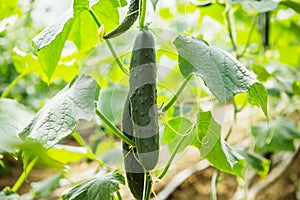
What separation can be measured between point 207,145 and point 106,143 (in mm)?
518

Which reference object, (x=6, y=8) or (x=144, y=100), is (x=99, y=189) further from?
(x=6, y=8)

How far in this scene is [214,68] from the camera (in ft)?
2.15

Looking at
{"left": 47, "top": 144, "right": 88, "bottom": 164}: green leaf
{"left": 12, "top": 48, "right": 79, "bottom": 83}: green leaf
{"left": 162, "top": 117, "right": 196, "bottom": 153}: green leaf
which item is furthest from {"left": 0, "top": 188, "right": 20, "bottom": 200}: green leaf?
{"left": 162, "top": 117, "right": 196, "bottom": 153}: green leaf

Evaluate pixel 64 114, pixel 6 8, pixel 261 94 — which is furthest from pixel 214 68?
pixel 6 8

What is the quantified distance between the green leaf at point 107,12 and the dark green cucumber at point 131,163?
19cm

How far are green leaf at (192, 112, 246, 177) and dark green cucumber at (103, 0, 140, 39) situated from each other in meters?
Answer: 0.22

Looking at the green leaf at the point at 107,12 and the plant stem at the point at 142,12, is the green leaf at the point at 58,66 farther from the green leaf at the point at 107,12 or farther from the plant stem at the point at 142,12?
the plant stem at the point at 142,12

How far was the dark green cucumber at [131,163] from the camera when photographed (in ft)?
2.25

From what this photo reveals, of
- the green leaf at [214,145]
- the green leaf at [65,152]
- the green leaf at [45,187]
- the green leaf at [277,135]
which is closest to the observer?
the green leaf at [214,145]

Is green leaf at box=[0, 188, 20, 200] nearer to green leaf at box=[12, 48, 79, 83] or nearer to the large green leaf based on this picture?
green leaf at box=[12, 48, 79, 83]

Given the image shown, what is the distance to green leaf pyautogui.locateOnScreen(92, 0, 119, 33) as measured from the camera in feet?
2.62

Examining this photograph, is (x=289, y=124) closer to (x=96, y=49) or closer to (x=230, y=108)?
(x=230, y=108)

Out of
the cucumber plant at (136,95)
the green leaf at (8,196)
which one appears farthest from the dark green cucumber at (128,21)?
the green leaf at (8,196)

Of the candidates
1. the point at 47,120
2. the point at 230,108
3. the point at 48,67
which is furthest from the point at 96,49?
the point at 230,108
